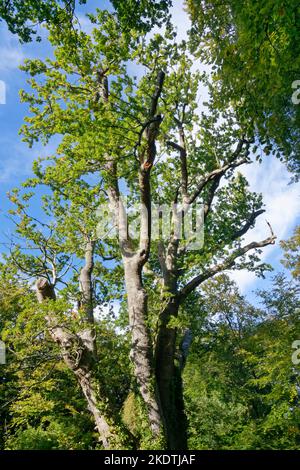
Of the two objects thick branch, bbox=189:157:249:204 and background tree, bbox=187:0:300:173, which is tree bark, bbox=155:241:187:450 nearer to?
thick branch, bbox=189:157:249:204

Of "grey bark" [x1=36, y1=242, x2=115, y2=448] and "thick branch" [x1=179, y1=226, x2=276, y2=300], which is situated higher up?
"thick branch" [x1=179, y1=226, x2=276, y2=300]

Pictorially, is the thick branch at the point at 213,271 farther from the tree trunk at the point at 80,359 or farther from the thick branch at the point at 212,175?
the tree trunk at the point at 80,359

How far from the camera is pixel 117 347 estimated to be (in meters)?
10.3

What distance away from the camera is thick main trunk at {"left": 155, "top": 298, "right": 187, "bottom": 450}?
27.4ft

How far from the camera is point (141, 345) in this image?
26.7ft

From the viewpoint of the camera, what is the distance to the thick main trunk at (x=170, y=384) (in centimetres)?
835

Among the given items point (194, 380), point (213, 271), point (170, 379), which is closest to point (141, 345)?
point (170, 379)

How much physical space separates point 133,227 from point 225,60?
8382mm

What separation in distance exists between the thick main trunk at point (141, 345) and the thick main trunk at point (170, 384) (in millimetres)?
669

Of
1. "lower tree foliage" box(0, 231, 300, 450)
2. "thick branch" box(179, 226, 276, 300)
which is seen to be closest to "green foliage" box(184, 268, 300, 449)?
"lower tree foliage" box(0, 231, 300, 450)

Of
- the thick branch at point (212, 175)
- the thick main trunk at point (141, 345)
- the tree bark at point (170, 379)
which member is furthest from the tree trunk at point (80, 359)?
the thick branch at point (212, 175)

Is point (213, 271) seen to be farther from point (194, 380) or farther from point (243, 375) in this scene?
point (243, 375)

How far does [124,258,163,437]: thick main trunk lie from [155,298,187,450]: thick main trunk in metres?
0.67
